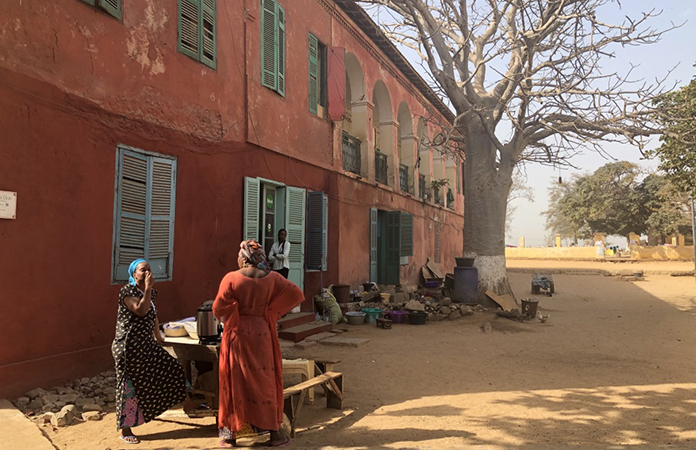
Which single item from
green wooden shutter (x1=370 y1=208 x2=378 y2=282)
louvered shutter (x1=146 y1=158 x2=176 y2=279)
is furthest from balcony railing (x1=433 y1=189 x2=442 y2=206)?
louvered shutter (x1=146 y1=158 x2=176 y2=279)

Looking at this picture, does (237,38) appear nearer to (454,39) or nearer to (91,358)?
(91,358)

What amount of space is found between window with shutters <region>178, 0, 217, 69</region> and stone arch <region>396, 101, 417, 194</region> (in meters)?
9.88

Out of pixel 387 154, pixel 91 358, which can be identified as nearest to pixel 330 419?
pixel 91 358

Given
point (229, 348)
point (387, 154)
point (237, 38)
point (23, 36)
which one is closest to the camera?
point (229, 348)

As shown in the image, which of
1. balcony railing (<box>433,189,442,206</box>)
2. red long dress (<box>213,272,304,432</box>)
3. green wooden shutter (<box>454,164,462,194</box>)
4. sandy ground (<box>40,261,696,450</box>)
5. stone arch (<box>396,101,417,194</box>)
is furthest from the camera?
green wooden shutter (<box>454,164,462,194</box>)

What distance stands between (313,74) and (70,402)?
7598 mm

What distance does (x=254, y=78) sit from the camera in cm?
799

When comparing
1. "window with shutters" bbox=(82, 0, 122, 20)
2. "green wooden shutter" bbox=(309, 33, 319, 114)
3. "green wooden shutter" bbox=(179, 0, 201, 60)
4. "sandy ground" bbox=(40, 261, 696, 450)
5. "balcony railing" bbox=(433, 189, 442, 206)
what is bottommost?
"sandy ground" bbox=(40, 261, 696, 450)

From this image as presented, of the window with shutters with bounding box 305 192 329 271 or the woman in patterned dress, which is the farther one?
the window with shutters with bounding box 305 192 329 271

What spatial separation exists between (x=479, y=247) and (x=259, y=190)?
5773mm

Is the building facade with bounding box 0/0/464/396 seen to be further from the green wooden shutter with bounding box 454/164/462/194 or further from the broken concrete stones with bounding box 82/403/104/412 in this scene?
the green wooden shutter with bounding box 454/164/462/194

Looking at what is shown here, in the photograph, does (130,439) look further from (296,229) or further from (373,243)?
(373,243)

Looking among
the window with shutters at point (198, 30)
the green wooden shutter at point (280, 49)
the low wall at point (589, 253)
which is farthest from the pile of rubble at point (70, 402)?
the low wall at point (589, 253)

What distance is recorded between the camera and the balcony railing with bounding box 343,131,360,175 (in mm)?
11749
